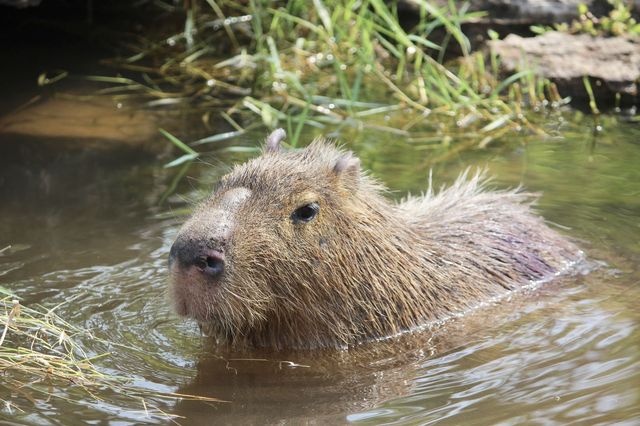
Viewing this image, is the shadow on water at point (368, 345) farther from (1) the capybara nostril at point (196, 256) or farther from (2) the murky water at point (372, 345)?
(1) the capybara nostril at point (196, 256)

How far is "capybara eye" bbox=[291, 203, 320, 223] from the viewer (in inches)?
186

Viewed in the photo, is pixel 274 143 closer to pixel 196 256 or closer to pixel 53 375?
pixel 196 256

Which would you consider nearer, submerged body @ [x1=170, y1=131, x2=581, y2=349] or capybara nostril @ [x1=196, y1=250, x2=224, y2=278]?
capybara nostril @ [x1=196, y1=250, x2=224, y2=278]

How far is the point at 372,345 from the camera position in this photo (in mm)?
4914

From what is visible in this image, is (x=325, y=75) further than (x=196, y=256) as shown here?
Yes

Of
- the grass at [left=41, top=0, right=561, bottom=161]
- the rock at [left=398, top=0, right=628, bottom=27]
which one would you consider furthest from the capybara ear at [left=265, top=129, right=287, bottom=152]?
the rock at [left=398, top=0, right=628, bottom=27]

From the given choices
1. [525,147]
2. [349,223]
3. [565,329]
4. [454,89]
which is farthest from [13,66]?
[565,329]

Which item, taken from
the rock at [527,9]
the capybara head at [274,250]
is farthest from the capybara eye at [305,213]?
the rock at [527,9]

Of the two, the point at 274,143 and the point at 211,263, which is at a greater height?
the point at 274,143

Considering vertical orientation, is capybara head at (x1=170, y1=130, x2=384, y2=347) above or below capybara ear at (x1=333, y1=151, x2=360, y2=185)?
below

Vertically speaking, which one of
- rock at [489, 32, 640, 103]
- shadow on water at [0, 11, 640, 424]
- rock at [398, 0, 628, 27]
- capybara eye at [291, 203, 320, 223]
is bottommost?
shadow on water at [0, 11, 640, 424]

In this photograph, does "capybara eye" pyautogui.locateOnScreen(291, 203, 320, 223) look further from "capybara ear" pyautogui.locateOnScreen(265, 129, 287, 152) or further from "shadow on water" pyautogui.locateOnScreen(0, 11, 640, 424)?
"shadow on water" pyautogui.locateOnScreen(0, 11, 640, 424)

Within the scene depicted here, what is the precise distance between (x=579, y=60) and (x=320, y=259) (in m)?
4.57

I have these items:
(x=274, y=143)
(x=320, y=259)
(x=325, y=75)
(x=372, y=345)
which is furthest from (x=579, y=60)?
(x=320, y=259)
